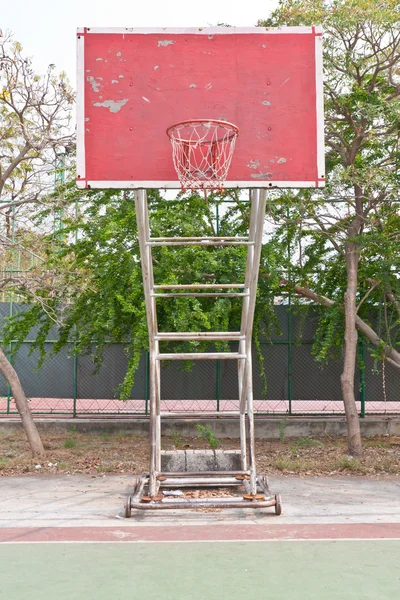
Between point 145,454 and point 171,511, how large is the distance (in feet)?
11.2

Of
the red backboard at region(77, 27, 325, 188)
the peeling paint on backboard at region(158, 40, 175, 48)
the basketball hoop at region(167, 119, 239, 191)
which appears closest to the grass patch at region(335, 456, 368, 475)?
the red backboard at region(77, 27, 325, 188)

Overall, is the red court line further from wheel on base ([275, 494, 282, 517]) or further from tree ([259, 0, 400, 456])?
tree ([259, 0, 400, 456])

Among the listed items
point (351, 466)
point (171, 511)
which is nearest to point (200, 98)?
point (171, 511)

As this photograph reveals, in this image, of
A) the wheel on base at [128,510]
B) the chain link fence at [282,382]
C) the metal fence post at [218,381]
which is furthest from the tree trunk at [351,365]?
the wheel on base at [128,510]

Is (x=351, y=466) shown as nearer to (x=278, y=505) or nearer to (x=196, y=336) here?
(x=278, y=505)

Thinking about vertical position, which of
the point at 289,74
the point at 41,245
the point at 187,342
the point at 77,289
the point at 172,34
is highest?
the point at 172,34

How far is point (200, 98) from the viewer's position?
6.31 metres

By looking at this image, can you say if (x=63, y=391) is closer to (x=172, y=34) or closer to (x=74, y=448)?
(x=74, y=448)

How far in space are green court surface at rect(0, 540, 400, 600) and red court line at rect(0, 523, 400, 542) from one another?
0.19 m

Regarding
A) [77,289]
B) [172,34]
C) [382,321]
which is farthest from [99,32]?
[382,321]

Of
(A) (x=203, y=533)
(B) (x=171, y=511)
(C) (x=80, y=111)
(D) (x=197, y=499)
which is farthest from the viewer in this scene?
(B) (x=171, y=511)

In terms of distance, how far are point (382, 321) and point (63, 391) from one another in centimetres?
815

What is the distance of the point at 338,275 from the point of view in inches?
468

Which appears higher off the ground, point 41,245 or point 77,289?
point 41,245
